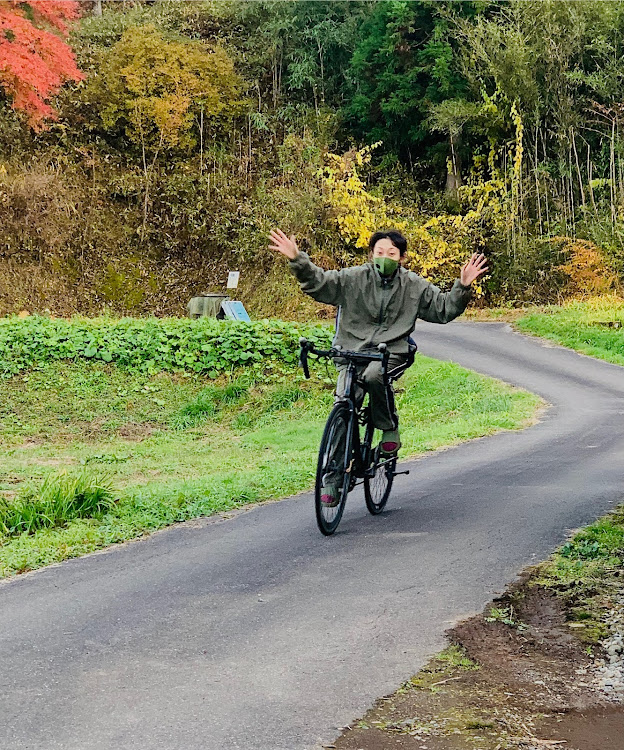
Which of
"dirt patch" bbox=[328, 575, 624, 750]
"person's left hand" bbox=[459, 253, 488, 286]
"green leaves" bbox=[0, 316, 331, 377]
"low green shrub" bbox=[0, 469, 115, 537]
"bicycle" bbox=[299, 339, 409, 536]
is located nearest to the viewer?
"dirt patch" bbox=[328, 575, 624, 750]

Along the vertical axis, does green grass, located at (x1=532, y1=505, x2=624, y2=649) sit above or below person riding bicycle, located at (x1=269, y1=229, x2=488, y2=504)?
below

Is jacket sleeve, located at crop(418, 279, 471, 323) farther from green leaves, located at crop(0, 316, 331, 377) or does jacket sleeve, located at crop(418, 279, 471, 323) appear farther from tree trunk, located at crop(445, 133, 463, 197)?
tree trunk, located at crop(445, 133, 463, 197)

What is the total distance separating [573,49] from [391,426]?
82.2 feet

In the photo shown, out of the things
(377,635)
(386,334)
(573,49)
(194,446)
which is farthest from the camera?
(573,49)

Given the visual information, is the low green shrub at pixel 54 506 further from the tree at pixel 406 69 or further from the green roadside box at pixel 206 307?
the tree at pixel 406 69

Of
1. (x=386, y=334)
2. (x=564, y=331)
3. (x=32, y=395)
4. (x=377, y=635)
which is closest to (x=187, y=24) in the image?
(x=564, y=331)

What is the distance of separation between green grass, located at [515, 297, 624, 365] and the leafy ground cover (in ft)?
52.5

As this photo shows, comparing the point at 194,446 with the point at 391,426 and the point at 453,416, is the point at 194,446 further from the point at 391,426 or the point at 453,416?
the point at 391,426

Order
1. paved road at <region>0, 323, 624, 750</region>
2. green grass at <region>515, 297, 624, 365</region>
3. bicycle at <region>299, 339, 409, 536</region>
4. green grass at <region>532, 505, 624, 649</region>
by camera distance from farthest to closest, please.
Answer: green grass at <region>515, 297, 624, 365</region> → bicycle at <region>299, 339, 409, 536</region> → green grass at <region>532, 505, 624, 649</region> → paved road at <region>0, 323, 624, 750</region>

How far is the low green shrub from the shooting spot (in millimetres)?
7535

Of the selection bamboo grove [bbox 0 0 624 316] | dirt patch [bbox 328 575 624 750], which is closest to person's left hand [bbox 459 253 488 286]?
dirt patch [bbox 328 575 624 750]

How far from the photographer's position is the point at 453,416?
15.5 m

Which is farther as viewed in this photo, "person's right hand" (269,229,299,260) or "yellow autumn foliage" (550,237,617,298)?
"yellow autumn foliage" (550,237,617,298)

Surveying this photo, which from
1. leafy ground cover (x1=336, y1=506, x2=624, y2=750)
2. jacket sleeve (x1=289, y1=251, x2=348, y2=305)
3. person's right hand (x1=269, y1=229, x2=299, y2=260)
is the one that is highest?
person's right hand (x1=269, y1=229, x2=299, y2=260)
